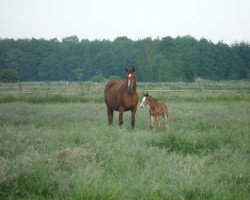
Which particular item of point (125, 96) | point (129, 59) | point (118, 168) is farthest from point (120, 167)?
point (129, 59)

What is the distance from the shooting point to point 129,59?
116 meters

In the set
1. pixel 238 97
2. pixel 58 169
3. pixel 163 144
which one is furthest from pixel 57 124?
pixel 238 97

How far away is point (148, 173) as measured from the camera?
7.36 meters

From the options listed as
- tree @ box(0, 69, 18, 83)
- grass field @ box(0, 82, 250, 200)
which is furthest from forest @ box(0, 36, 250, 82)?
grass field @ box(0, 82, 250, 200)

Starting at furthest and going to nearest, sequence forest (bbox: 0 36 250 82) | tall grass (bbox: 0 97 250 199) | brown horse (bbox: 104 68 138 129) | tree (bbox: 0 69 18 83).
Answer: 1. forest (bbox: 0 36 250 82)
2. tree (bbox: 0 69 18 83)
3. brown horse (bbox: 104 68 138 129)
4. tall grass (bbox: 0 97 250 199)

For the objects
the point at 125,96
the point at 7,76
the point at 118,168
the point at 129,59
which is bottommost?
the point at 118,168

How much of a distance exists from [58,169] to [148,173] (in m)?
1.89

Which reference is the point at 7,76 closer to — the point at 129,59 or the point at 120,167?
the point at 129,59

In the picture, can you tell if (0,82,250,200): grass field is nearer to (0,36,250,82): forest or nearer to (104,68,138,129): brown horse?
(104,68,138,129): brown horse

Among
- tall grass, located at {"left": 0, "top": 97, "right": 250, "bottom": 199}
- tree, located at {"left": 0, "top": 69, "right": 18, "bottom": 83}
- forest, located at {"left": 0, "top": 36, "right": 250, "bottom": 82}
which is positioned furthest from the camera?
forest, located at {"left": 0, "top": 36, "right": 250, "bottom": 82}

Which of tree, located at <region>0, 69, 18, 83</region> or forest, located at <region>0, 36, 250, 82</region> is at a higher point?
forest, located at <region>0, 36, 250, 82</region>

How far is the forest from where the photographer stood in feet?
294

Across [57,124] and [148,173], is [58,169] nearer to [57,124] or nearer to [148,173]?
[148,173]

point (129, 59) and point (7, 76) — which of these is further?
point (129, 59)
